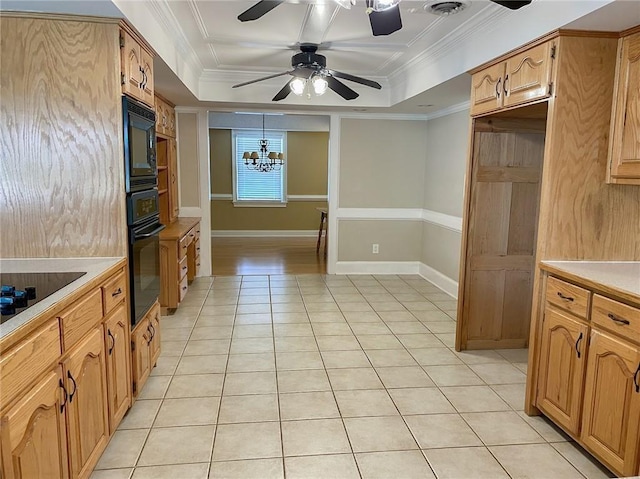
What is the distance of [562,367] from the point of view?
2377 millimetres

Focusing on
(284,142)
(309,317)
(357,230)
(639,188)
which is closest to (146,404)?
(309,317)

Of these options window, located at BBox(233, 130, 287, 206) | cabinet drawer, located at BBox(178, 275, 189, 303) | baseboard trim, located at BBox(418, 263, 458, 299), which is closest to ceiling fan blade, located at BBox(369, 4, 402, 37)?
cabinet drawer, located at BBox(178, 275, 189, 303)

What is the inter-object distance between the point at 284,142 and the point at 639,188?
775 centimetres

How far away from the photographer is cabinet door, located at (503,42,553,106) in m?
2.43

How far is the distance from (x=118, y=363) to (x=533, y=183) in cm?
311

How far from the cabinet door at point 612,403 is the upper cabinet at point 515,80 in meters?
1.34

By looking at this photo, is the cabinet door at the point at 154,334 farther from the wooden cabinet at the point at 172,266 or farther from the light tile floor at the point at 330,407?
the wooden cabinet at the point at 172,266

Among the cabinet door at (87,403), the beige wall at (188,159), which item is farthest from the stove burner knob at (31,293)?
the beige wall at (188,159)

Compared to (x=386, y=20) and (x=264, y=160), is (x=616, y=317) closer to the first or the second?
(x=386, y=20)

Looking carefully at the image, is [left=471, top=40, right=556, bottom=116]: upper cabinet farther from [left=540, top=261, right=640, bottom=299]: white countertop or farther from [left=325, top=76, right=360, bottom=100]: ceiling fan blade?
[left=325, top=76, right=360, bottom=100]: ceiling fan blade

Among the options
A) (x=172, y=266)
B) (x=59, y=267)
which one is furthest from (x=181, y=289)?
(x=59, y=267)

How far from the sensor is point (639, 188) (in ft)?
8.11

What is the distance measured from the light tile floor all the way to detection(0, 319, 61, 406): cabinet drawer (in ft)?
2.74

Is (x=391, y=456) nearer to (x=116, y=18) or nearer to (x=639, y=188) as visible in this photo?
(x=639, y=188)
